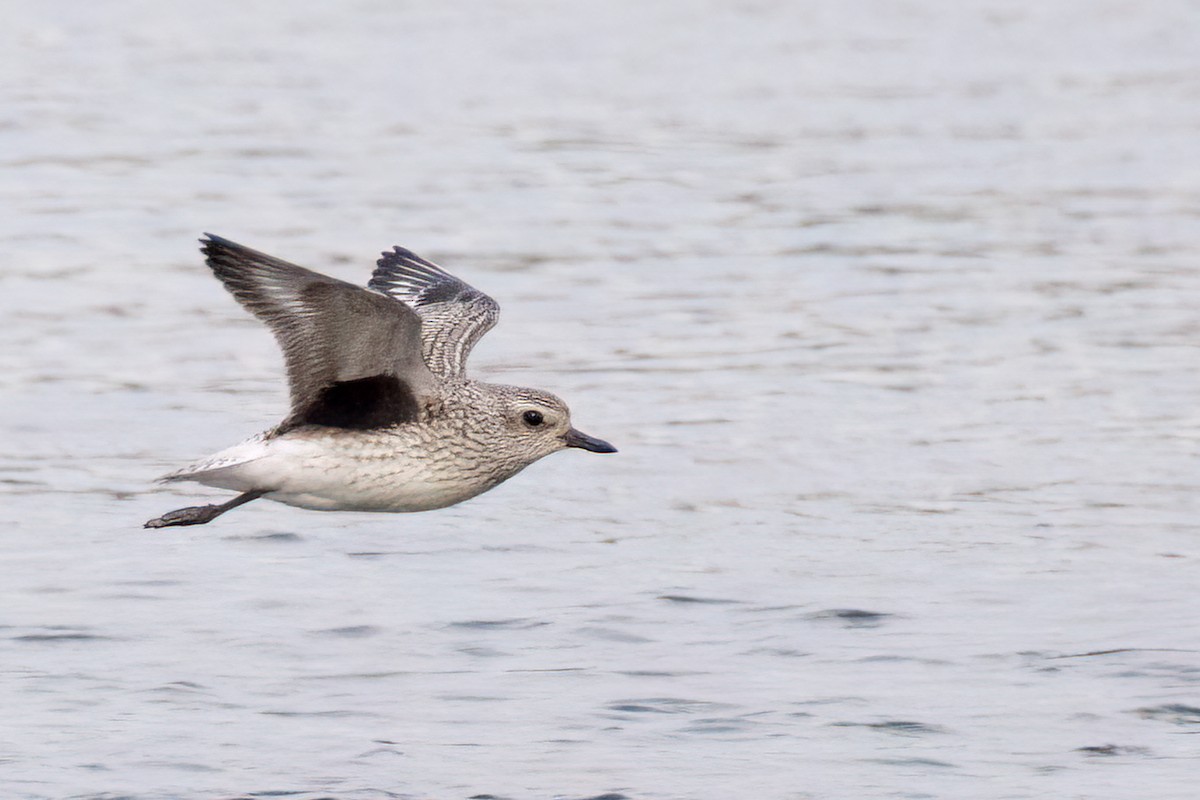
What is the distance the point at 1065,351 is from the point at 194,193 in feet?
27.2

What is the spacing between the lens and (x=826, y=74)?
26094mm

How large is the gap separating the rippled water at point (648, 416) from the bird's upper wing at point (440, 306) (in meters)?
1.17

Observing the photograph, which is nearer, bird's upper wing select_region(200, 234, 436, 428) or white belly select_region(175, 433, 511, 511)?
bird's upper wing select_region(200, 234, 436, 428)

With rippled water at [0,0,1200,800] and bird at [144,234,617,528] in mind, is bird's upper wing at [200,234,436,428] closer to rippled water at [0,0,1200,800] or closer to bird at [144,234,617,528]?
bird at [144,234,617,528]

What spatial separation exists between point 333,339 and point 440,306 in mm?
2309

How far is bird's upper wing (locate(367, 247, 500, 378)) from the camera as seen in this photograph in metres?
11.4

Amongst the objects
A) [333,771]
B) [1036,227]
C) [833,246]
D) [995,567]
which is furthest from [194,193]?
[333,771]

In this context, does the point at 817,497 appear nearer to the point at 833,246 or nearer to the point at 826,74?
the point at 833,246

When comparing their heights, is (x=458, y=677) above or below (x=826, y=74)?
below

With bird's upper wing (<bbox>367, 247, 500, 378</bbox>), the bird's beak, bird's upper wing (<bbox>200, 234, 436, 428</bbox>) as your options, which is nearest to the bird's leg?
bird's upper wing (<bbox>200, 234, 436, 428</bbox>)

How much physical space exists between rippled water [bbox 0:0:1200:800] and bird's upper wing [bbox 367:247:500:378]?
46.0 inches

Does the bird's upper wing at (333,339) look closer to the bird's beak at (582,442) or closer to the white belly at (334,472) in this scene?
the white belly at (334,472)

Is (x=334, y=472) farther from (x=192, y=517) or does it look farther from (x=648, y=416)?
(x=648, y=416)

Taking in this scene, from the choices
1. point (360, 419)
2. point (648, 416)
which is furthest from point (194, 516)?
point (648, 416)
